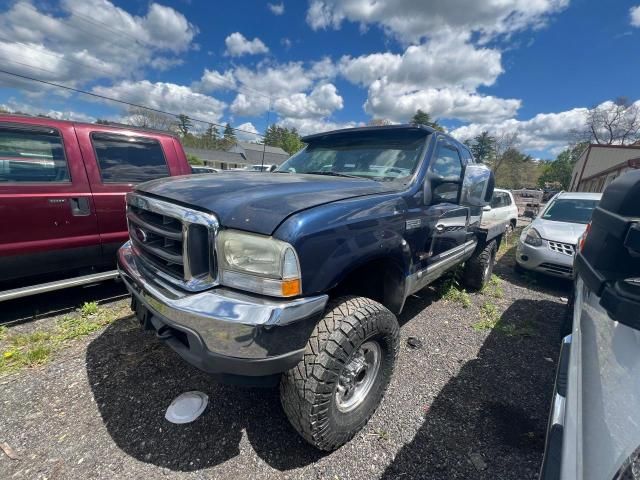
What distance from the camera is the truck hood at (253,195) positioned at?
1.43 metres

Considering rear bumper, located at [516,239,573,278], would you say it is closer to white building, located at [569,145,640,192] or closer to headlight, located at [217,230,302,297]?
headlight, located at [217,230,302,297]

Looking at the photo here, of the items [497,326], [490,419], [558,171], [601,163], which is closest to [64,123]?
[490,419]

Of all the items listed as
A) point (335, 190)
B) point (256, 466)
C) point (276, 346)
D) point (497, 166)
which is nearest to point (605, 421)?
point (276, 346)

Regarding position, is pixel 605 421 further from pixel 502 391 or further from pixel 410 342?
pixel 410 342

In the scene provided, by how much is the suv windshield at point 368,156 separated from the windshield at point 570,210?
16.4 ft

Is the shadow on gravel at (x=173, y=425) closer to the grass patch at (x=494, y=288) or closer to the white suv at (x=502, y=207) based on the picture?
the grass patch at (x=494, y=288)

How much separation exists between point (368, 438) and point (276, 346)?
114cm

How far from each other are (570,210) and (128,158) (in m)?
7.93

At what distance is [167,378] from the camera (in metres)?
2.33

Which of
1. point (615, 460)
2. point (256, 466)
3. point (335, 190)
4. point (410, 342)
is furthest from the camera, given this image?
point (410, 342)

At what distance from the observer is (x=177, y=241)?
1.63 m

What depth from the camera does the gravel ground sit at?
67.4 inches

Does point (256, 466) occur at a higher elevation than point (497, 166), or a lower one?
lower

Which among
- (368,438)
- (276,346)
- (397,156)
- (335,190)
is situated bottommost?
(368,438)
